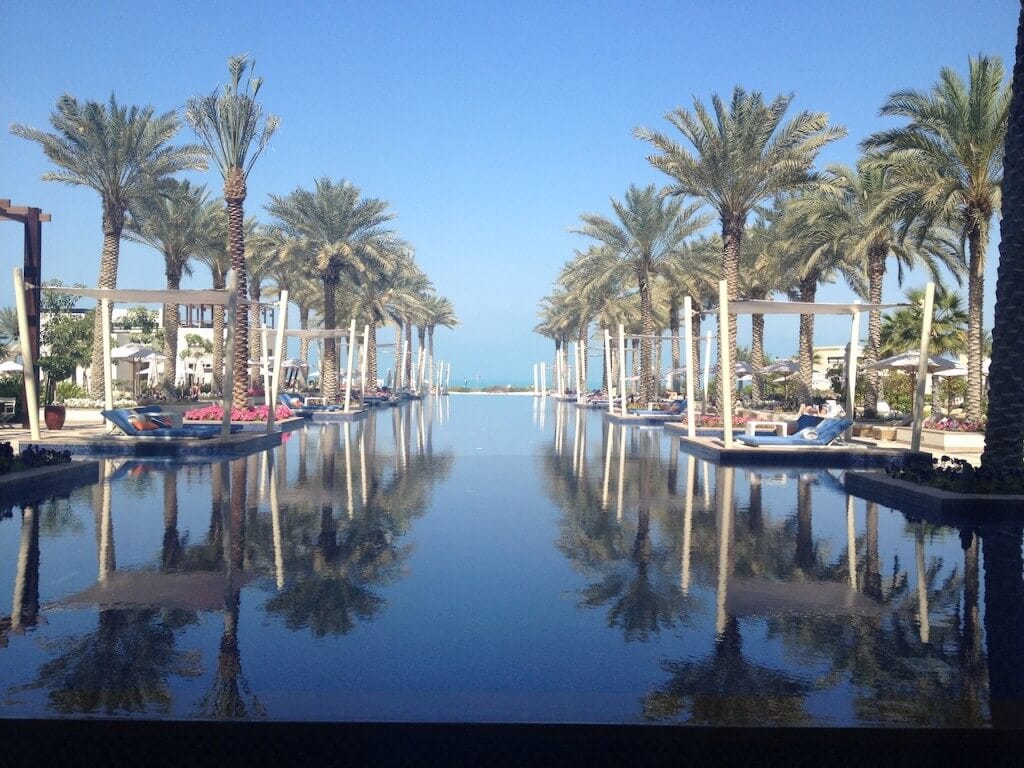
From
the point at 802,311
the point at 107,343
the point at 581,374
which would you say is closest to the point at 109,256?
the point at 107,343

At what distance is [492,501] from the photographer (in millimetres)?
11180

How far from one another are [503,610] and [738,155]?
746 inches

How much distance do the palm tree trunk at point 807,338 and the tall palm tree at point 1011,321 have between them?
1851 cm

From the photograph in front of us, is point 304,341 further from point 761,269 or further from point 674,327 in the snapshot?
point 761,269

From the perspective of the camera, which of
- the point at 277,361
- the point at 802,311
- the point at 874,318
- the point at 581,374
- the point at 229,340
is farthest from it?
the point at 581,374

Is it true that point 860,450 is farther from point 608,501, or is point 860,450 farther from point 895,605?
point 895,605

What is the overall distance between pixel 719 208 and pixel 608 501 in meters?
14.5

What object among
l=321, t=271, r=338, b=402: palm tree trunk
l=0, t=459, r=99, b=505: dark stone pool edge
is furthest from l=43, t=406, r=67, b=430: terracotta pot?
l=321, t=271, r=338, b=402: palm tree trunk

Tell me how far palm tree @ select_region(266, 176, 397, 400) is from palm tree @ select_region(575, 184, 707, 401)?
25.9 feet

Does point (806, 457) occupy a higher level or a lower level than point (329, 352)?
lower

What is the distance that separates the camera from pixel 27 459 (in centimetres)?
1204

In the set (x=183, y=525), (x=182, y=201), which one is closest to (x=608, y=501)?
(x=183, y=525)

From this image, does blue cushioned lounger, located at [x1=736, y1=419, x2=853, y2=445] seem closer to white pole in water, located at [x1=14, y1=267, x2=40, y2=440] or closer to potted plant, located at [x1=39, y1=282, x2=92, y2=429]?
white pole in water, located at [x1=14, y1=267, x2=40, y2=440]

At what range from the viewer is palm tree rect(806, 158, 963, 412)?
1000 inches
